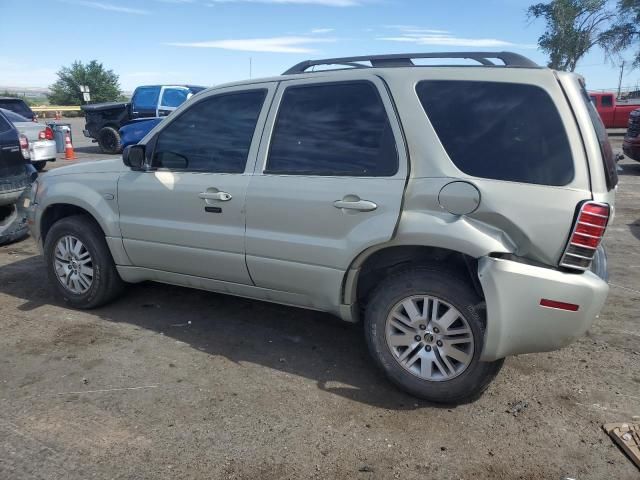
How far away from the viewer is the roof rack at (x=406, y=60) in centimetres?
307

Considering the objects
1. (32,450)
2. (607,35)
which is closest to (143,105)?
(32,450)

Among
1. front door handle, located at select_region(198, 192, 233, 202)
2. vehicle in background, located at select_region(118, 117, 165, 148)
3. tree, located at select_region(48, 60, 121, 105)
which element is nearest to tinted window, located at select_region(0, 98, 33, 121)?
vehicle in background, located at select_region(118, 117, 165, 148)

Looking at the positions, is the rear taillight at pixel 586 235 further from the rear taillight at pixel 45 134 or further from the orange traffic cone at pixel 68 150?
the orange traffic cone at pixel 68 150

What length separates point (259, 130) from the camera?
3.62 m

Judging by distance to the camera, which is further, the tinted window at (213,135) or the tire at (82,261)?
the tire at (82,261)

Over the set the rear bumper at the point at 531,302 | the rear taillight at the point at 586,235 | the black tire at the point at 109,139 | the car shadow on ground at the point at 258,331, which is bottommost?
the car shadow on ground at the point at 258,331

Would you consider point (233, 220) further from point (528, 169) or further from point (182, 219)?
point (528, 169)

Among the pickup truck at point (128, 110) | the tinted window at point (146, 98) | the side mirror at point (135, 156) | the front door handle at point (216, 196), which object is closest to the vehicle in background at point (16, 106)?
the pickup truck at point (128, 110)

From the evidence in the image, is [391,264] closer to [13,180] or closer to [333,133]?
[333,133]

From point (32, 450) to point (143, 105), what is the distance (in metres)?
15.7

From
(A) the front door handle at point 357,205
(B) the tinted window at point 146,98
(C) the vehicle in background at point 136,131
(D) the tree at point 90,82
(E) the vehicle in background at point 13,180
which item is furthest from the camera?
(D) the tree at point 90,82

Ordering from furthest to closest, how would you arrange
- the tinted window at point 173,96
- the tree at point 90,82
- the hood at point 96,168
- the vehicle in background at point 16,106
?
the tree at point 90,82
the tinted window at point 173,96
the vehicle in background at point 16,106
the hood at point 96,168

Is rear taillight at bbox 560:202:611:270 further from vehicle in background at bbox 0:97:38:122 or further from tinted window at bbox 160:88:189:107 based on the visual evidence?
vehicle in background at bbox 0:97:38:122

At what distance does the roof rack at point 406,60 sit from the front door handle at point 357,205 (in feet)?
3.14
